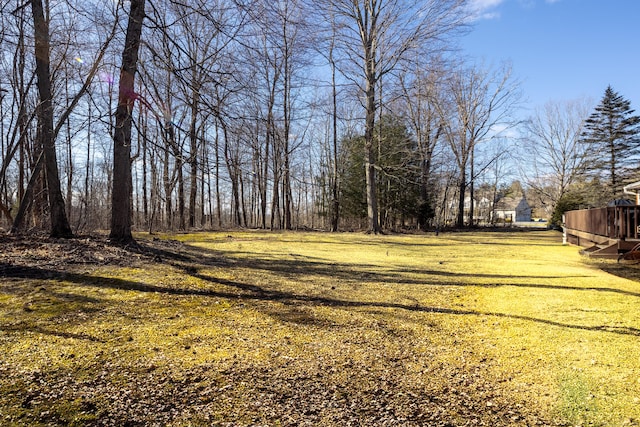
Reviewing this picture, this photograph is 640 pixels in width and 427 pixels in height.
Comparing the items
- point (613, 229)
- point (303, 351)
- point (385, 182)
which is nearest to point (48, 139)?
point (303, 351)

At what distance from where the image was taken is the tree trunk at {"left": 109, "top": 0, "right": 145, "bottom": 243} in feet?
17.9

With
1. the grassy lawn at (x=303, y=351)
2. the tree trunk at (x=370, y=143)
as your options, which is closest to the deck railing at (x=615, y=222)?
the grassy lawn at (x=303, y=351)

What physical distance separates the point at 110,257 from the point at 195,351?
3697 mm

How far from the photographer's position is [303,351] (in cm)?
276

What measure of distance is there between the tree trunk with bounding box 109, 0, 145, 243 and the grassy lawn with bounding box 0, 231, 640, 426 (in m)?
1.36

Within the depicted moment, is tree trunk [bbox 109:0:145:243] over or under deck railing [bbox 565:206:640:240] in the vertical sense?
over

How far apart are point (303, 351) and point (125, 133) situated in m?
5.02

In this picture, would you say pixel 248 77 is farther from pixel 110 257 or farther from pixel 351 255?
pixel 351 255

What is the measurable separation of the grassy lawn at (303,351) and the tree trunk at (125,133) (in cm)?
136

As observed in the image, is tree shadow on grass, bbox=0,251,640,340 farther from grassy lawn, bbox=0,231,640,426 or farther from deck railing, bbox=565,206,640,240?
deck railing, bbox=565,206,640,240

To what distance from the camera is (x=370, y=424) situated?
1.90 metres

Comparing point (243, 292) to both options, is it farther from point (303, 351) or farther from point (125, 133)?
point (125, 133)

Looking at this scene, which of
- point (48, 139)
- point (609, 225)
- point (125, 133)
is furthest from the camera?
point (609, 225)

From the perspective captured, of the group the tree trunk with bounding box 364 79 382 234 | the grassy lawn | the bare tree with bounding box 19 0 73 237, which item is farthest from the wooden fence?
the bare tree with bounding box 19 0 73 237
